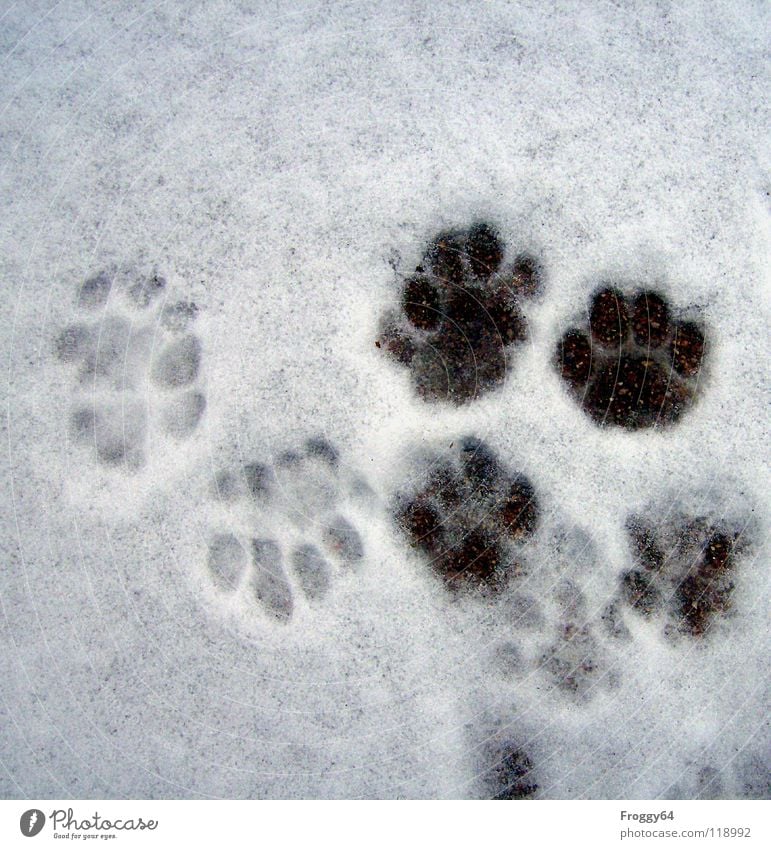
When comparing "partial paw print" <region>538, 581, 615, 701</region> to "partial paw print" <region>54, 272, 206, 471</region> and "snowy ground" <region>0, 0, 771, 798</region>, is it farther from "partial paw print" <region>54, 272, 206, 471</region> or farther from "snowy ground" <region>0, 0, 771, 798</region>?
"partial paw print" <region>54, 272, 206, 471</region>

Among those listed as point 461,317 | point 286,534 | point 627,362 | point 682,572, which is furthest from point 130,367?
point 682,572

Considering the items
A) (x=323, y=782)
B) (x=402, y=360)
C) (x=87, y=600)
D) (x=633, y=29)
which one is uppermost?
(x=633, y=29)

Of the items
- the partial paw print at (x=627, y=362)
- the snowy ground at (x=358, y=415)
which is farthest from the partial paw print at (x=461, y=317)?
the partial paw print at (x=627, y=362)

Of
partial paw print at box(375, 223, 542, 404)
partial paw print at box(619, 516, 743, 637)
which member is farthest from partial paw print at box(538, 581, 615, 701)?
partial paw print at box(375, 223, 542, 404)

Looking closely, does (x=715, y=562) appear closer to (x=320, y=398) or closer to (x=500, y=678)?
(x=500, y=678)

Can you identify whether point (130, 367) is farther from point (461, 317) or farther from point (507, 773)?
point (507, 773)

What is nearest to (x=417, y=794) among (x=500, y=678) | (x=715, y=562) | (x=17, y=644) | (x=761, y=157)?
(x=500, y=678)
